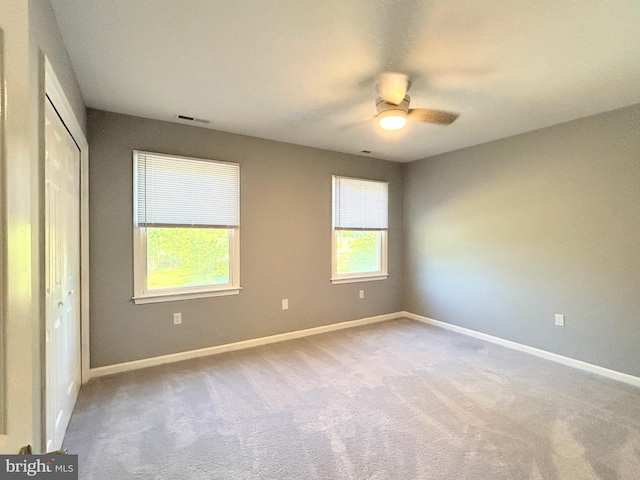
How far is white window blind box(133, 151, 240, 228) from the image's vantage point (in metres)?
3.24

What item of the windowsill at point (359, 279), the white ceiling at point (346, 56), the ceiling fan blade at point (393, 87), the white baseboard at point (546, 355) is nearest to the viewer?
the white ceiling at point (346, 56)

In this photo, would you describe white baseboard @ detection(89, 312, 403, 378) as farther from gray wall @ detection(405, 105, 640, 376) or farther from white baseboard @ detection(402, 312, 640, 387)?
gray wall @ detection(405, 105, 640, 376)

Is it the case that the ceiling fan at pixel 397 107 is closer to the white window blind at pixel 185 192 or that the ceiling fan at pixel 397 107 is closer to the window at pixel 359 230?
the white window blind at pixel 185 192

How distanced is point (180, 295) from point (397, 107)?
2.81 meters

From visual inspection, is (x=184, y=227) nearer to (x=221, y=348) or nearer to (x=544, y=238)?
(x=221, y=348)

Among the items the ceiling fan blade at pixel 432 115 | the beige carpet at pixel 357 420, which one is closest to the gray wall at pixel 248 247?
the beige carpet at pixel 357 420

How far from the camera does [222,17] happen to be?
69.0 inches

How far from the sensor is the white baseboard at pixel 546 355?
9.78ft

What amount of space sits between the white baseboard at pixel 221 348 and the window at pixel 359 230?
64 cm

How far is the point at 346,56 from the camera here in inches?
82.8

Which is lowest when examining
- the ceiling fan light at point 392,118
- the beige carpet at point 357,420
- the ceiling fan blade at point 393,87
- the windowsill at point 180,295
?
the beige carpet at point 357,420

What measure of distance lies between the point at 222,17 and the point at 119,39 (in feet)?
2.36

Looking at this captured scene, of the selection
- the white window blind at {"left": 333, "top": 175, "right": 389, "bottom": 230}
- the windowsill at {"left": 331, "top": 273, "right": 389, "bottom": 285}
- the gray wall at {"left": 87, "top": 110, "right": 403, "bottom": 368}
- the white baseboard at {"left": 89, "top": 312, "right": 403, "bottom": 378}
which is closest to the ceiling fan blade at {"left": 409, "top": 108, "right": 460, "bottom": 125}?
the gray wall at {"left": 87, "top": 110, "right": 403, "bottom": 368}

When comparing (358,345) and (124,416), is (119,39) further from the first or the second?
(358,345)
